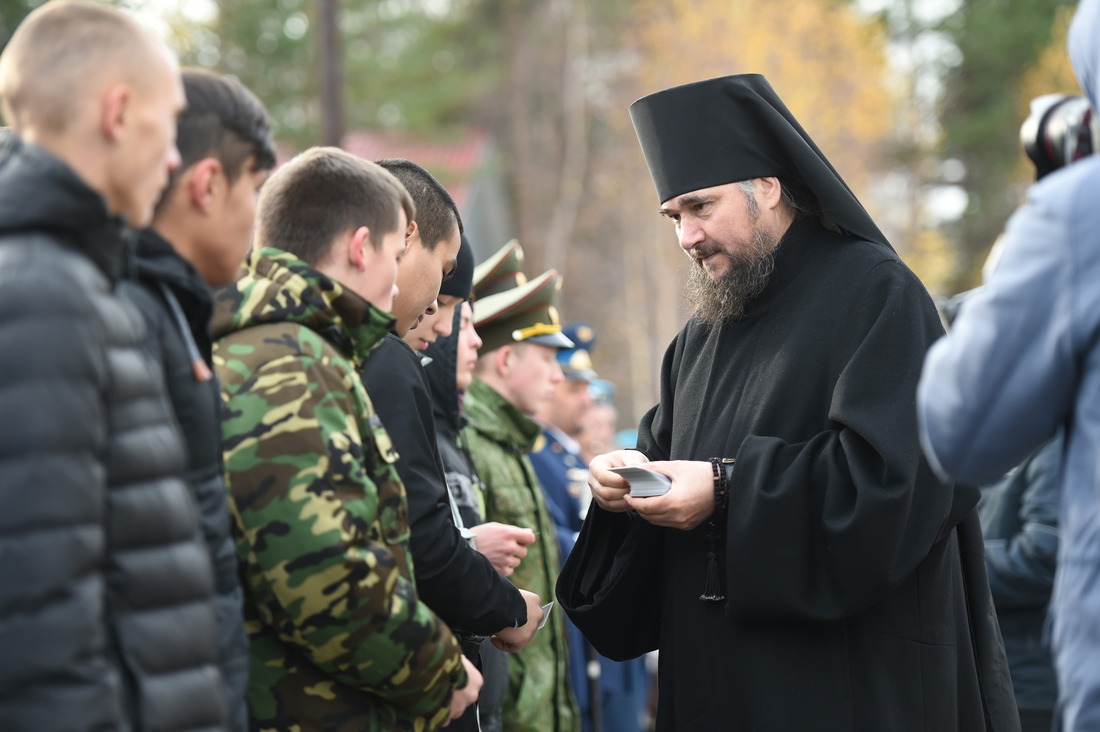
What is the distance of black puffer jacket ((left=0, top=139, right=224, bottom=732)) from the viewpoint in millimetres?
1817

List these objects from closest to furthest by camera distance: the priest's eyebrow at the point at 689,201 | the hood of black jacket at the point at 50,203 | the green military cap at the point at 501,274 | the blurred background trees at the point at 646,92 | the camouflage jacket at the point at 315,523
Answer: the hood of black jacket at the point at 50,203 < the camouflage jacket at the point at 315,523 < the priest's eyebrow at the point at 689,201 < the green military cap at the point at 501,274 < the blurred background trees at the point at 646,92

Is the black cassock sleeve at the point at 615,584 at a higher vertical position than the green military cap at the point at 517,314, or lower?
lower

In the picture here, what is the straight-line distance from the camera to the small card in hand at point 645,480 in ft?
10.9

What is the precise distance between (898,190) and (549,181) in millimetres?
9888

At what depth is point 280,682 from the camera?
262 cm

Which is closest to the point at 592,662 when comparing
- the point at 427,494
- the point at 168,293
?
the point at 427,494

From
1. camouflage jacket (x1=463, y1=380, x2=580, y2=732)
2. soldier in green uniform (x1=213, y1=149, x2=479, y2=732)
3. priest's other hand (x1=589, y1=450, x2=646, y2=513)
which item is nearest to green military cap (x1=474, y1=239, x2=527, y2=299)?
camouflage jacket (x1=463, y1=380, x2=580, y2=732)

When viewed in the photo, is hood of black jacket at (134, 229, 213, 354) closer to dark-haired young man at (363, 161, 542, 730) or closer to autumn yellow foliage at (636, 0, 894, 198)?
dark-haired young man at (363, 161, 542, 730)

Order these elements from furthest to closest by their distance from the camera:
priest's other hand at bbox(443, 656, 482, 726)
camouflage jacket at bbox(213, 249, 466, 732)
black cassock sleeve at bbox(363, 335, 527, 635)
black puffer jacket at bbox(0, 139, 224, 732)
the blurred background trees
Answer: the blurred background trees, black cassock sleeve at bbox(363, 335, 527, 635), priest's other hand at bbox(443, 656, 482, 726), camouflage jacket at bbox(213, 249, 466, 732), black puffer jacket at bbox(0, 139, 224, 732)

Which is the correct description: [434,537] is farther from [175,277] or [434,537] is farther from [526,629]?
[175,277]

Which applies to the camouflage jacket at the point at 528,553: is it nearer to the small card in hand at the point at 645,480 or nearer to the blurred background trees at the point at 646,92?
the small card in hand at the point at 645,480

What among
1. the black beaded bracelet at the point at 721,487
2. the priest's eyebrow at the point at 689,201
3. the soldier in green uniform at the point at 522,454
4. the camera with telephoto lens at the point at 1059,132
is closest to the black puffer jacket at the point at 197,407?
the black beaded bracelet at the point at 721,487

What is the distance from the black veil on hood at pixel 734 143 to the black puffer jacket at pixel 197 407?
1962 millimetres

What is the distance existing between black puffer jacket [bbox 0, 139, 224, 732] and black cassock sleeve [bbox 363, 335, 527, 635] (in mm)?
912
